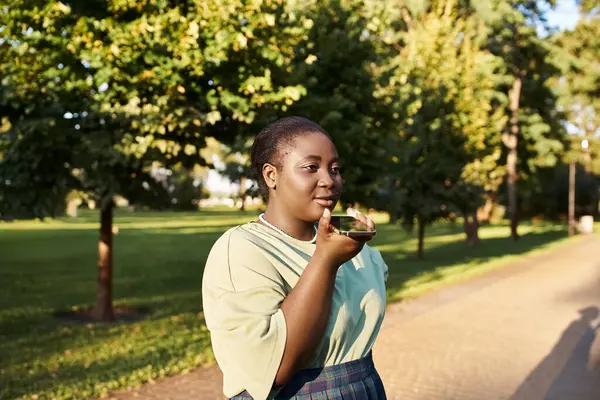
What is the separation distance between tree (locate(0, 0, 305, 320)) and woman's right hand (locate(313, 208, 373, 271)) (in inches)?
262

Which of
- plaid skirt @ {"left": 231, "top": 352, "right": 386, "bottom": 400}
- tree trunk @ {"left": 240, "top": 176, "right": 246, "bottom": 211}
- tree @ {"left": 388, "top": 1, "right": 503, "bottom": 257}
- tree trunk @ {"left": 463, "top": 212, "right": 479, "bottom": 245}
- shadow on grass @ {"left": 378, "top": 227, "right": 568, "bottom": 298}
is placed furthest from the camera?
tree trunk @ {"left": 463, "top": 212, "right": 479, "bottom": 245}

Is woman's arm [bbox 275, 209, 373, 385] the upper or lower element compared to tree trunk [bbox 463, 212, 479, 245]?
upper

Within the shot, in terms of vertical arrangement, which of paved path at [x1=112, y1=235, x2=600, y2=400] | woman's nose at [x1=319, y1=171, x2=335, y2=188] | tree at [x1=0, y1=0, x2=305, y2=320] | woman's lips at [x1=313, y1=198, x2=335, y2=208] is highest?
tree at [x1=0, y1=0, x2=305, y2=320]

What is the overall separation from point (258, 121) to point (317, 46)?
A: 8.25 ft

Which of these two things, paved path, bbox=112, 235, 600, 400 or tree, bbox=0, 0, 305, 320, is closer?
paved path, bbox=112, 235, 600, 400

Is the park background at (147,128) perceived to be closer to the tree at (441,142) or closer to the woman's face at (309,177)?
the tree at (441,142)

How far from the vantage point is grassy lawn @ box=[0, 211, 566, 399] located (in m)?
7.02

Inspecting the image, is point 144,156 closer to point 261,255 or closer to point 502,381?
point 502,381

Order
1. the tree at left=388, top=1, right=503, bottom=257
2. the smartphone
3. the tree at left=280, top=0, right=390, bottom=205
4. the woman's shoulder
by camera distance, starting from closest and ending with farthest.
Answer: the smartphone < the woman's shoulder < the tree at left=280, top=0, right=390, bottom=205 < the tree at left=388, top=1, right=503, bottom=257

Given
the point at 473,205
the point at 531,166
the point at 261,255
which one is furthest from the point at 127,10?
the point at 531,166

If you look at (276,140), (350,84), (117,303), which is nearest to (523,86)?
(350,84)

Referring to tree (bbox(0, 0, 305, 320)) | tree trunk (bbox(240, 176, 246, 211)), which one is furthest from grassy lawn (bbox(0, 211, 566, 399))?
tree trunk (bbox(240, 176, 246, 211))

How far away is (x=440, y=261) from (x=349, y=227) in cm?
2112

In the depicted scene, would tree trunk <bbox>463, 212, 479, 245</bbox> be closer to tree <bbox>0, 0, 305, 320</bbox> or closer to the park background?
A: the park background
